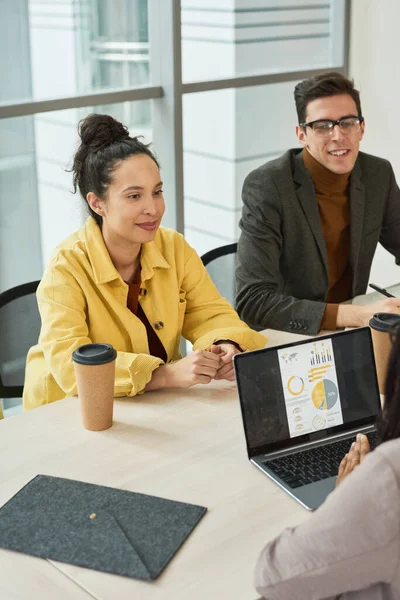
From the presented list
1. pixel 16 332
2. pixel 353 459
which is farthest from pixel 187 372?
pixel 16 332

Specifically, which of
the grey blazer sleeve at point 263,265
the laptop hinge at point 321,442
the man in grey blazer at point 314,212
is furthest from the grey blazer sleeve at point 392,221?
the laptop hinge at point 321,442

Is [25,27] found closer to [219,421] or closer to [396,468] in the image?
[219,421]

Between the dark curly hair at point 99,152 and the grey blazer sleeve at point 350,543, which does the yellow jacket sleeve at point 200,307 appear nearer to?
the dark curly hair at point 99,152

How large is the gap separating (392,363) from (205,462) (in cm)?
61

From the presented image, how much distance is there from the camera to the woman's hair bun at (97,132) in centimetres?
218

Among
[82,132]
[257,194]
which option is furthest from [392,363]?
[257,194]

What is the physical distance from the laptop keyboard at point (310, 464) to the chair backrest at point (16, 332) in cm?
96

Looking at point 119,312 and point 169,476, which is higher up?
point 119,312

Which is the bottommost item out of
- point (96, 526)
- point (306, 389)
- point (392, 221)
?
point (96, 526)

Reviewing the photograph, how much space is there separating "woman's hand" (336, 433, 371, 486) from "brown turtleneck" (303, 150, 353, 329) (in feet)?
4.03

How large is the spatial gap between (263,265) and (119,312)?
64cm

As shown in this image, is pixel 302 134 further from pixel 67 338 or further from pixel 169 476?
pixel 169 476

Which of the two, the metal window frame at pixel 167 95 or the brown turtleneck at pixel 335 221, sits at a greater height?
the metal window frame at pixel 167 95

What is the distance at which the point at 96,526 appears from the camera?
4.43 ft
